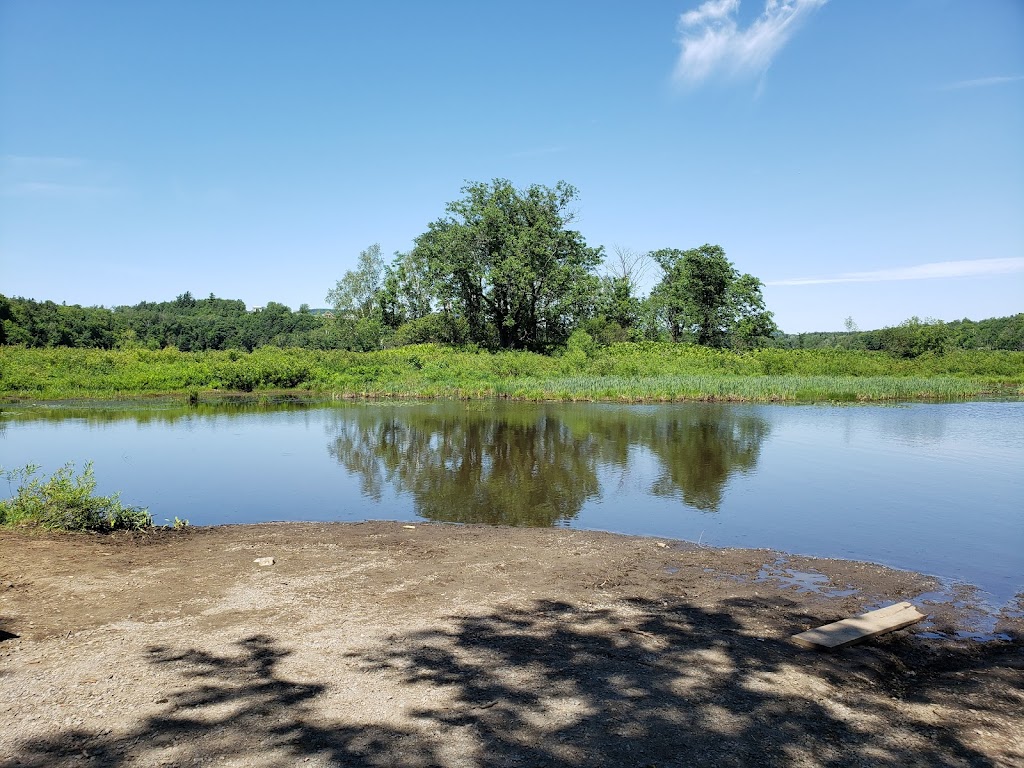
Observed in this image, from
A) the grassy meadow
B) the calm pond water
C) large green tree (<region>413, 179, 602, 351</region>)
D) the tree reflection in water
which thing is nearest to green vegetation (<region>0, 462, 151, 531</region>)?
the calm pond water

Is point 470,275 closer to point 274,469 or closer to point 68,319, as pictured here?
point 68,319

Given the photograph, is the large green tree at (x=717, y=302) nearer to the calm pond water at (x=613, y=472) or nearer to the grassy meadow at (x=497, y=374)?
the grassy meadow at (x=497, y=374)

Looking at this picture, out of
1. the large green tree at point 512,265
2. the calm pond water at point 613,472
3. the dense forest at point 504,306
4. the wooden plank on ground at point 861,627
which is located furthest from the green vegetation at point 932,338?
the wooden plank on ground at point 861,627

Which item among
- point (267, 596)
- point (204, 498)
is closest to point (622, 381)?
point (204, 498)

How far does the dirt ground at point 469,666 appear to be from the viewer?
3443mm

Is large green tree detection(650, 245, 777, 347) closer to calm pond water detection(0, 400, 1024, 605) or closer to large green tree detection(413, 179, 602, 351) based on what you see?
large green tree detection(413, 179, 602, 351)

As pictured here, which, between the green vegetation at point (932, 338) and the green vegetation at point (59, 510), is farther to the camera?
the green vegetation at point (932, 338)

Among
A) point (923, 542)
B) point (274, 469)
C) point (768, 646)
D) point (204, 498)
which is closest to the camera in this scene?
point (768, 646)

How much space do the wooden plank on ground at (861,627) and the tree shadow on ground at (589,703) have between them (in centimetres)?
11

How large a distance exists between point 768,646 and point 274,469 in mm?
11206

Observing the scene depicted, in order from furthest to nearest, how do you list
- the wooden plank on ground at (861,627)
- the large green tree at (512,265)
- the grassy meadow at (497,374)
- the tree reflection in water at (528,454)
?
1. the large green tree at (512,265)
2. the grassy meadow at (497,374)
3. the tree reflection in water at (528,454)
4. the wooden plank on ground at (861,627)

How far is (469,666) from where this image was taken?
4.37 m

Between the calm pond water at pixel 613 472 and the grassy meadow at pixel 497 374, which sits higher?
the grassy meadow at pixel 497 374

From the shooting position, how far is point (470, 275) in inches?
1767
